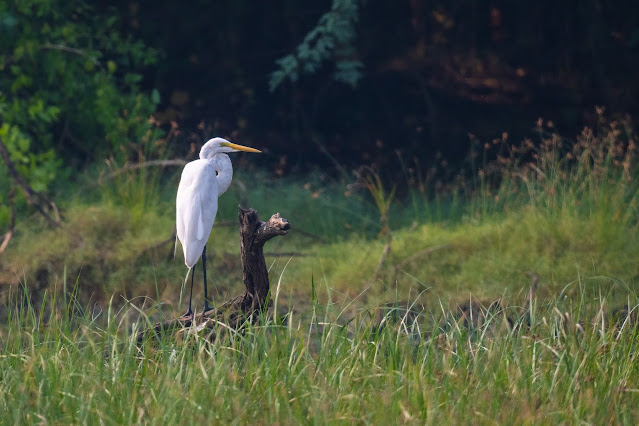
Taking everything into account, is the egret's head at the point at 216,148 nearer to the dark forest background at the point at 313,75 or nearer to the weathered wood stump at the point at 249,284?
the weathered wood stump at the point at 249,284

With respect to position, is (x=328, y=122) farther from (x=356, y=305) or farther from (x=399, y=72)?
(x=356, y=305)

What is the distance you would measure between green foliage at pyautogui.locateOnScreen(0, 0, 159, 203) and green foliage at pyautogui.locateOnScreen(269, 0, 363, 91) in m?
1.19

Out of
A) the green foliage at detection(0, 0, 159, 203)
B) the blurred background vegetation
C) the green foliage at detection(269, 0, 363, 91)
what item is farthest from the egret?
the green foliage at detection(269, 0, 363, 91)


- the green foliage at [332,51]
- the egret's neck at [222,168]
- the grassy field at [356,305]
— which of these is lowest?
the grassy field at [356,305]

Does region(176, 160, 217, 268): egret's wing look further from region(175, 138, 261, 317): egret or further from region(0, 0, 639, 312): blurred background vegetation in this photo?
region(0, 0, 639, 312): blurred background vegetation

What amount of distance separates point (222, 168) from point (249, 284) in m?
0.45

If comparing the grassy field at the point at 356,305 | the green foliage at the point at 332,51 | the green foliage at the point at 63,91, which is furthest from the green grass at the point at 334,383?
the green foliage at the point at 332,51

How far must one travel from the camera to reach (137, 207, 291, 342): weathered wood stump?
117 inches

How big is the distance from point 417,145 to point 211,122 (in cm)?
192

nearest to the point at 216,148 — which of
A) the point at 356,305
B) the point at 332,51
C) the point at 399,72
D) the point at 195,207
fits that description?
the point at 195,207

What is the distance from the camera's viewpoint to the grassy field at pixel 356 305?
2559mm

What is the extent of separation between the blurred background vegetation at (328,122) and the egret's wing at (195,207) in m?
2.14

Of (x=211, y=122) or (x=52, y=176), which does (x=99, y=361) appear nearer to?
(x=52, y=176)

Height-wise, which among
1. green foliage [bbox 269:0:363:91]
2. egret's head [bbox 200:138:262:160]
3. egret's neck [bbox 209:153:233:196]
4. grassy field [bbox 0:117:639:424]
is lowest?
grassy field [bbox 0:117:639:424]
